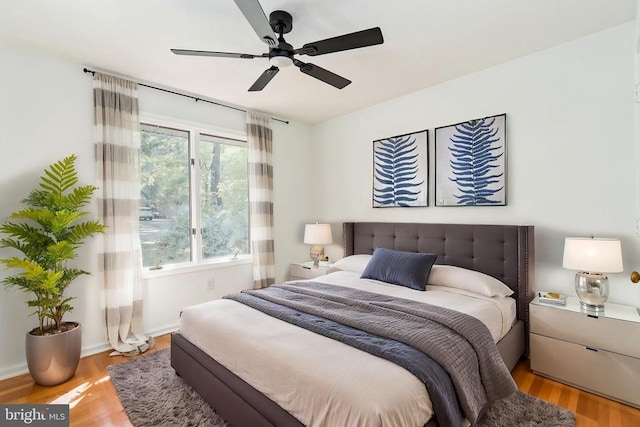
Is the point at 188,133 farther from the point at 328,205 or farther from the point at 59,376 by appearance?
the point at 59,376

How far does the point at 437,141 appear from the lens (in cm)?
335

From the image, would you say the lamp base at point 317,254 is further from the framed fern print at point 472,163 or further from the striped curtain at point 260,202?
the framed fern print at point 472,163

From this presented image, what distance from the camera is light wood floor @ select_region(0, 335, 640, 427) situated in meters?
1.93

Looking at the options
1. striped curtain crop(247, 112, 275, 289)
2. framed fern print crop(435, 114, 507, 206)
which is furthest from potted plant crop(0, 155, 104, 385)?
framed fern print crop(435, 114, 507, 206)

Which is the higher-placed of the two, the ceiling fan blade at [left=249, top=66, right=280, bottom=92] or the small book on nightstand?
the ceiling fan blade at [left=249, top=66, right=280, bottom=92]

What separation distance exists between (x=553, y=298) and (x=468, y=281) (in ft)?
1.97

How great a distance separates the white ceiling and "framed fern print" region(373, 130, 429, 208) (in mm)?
692

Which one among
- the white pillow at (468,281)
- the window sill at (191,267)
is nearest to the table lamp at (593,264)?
the white pillow at (468,281)

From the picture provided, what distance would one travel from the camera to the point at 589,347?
2164 mm

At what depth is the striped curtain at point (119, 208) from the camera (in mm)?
2898

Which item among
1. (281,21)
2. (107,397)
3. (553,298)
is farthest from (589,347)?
(107,397)

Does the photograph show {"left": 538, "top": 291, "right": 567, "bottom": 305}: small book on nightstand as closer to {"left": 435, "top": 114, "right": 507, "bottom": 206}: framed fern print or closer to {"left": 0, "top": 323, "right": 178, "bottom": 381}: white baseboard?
{"left": 435, "top": 114, "right": 507, "bottom": 206}: framed fern print

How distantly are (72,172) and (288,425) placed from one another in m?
2.67

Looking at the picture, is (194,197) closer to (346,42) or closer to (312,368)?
(346,42)
